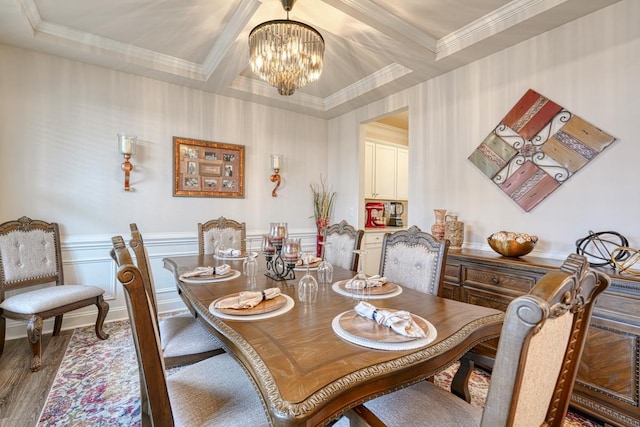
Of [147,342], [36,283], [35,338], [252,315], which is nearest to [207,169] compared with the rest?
[36,283]

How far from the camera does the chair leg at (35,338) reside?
2100 millimetres

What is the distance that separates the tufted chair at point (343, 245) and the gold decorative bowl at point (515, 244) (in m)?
1.05

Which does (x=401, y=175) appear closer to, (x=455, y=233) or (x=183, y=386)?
(x=455, y=233)

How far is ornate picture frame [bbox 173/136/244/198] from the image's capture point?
11.3 feet

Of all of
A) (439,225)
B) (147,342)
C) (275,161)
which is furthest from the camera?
(275,161)

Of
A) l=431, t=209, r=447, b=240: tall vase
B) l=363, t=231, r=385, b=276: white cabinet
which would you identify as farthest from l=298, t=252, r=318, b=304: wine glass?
l=363, t=231, r=385, b=276: white cabinet

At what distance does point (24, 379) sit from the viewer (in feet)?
6.61

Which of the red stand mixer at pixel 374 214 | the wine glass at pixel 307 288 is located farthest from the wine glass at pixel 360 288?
the red stand mixer at pixel 374 214

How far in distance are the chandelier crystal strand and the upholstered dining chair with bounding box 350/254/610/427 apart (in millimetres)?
1954

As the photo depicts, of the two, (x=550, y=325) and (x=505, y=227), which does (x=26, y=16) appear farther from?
(x=505, y=227)

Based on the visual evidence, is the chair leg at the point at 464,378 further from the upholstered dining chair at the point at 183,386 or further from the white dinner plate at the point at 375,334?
the upholstered dining chair at the point at 183,386

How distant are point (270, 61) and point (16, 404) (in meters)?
2.68

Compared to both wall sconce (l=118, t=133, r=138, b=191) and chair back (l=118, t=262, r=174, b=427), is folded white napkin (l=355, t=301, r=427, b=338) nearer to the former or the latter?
chair back (l=118, t=262, r=174, b=427)

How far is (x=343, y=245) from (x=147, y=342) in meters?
1.83
